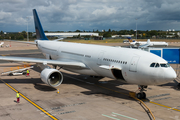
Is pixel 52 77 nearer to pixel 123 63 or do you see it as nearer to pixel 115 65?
pixel 115 65

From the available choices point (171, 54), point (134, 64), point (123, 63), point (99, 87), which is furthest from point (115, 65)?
point (171, 54)

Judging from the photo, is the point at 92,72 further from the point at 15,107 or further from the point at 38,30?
the point at 38,30

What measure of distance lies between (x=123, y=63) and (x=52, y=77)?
26.4 feet

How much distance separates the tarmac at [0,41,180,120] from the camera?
49.0ft

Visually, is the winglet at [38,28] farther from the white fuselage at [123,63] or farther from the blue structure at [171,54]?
the blue structure at [171,54]

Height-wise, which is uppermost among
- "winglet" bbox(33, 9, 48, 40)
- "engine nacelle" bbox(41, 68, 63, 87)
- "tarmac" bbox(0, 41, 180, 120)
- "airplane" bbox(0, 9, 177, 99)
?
"winglet" bbox(33, 9, 48, 40)

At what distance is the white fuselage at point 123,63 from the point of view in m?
16.9

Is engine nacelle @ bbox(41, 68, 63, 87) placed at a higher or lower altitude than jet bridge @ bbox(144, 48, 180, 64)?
lower

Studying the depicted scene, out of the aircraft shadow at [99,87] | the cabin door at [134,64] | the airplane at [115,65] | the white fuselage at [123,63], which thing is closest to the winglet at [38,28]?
the airplane at [115,65]

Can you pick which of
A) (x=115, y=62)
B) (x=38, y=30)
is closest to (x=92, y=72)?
(x=115, y=62)

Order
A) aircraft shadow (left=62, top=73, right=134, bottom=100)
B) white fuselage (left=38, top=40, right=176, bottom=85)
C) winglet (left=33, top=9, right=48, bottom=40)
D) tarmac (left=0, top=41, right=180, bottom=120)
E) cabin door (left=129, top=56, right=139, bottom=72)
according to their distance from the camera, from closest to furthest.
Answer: tarmac (left=0, top=41, right=180, bottom=120)
white fuselage (left=38, top=40, right=176, bottom=85)
cabin door (left=129, top=56, right=139, bottom=72)
aircraft shadow (left=62, top=73, right=134, bottom=100)
winglet (left=33, top=9, right=48, bottom=40)

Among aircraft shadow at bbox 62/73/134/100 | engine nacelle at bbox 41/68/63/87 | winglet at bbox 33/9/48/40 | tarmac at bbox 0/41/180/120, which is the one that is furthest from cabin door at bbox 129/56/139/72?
winglet at bbox 33/9/48/40

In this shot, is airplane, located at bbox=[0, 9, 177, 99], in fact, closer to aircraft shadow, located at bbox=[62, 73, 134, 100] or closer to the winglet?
aircraft shadow, located at bbox=[62, 73, 134, 100]

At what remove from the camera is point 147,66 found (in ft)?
56.6
